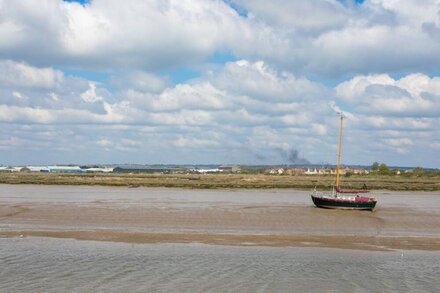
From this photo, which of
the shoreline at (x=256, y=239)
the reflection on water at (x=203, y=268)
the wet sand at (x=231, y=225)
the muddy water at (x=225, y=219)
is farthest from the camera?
the muddy water at (x=225, y=219)

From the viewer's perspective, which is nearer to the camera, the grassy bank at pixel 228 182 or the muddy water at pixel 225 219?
the muddy water at pixel 225 219

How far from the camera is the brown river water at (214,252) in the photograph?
1878 centimetres

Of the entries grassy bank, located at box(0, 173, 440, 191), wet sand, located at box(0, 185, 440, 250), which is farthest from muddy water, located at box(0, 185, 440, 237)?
grassy bank, located at box(0, 173, 440, 191)

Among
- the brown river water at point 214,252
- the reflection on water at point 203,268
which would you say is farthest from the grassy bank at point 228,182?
the reflection on water at point 203,268

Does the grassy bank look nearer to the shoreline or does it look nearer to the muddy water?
the muddy water

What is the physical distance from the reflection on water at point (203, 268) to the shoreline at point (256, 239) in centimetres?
160

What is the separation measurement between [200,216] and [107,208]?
997 cm

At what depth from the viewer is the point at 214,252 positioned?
25.2 metres

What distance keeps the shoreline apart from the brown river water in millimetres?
56

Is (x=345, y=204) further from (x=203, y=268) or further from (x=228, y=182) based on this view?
(x=228, y=182)

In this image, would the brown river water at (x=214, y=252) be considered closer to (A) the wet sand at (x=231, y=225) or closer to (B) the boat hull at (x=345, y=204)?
(A) the wet sand at (x=231, y=225)

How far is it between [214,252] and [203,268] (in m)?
4.01

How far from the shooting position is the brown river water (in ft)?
61.6

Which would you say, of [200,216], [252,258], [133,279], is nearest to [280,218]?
[200,216]
